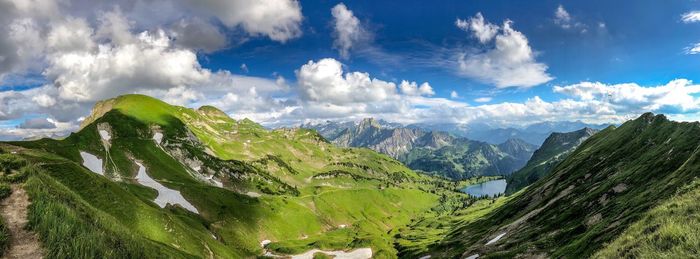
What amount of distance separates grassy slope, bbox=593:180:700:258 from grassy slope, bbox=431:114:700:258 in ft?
45.8

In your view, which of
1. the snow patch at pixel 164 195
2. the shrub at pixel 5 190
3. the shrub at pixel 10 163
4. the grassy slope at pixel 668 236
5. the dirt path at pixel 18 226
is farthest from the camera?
the snow patch at pixel 164 195

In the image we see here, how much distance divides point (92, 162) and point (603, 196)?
697 feet

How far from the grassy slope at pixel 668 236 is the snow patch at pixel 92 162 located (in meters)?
201

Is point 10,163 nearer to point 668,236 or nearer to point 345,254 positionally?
point 668,236

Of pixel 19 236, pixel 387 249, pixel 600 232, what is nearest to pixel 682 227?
pixel 600 232

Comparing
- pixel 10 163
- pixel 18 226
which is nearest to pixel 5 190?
pixel 18 226


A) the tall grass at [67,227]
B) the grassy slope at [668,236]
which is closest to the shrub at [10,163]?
the tall grass at [67,227]

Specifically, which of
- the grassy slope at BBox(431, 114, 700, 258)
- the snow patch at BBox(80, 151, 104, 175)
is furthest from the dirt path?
the snow patch at BBox(80, 151, 104, 175)

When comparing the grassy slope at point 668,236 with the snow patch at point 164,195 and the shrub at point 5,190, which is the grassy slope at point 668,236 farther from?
the snow patch at point 164,195

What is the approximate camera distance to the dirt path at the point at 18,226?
2861cm

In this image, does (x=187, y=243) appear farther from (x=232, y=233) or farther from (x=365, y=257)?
(x=365, y=257)

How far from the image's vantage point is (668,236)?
99.6 feet

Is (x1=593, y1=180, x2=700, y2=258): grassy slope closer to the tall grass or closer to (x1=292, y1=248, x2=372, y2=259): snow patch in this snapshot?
the tall grass

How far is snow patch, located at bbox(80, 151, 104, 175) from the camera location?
179425mm
